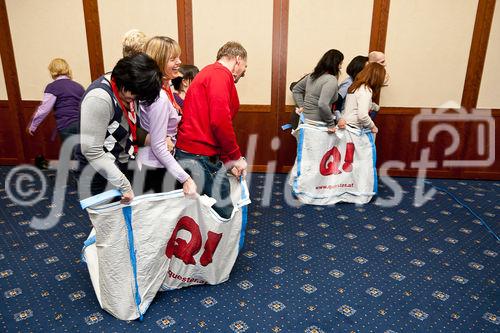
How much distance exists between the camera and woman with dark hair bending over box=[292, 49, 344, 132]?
9.64 ft

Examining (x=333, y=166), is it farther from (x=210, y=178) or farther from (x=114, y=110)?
(x=114, y=110)

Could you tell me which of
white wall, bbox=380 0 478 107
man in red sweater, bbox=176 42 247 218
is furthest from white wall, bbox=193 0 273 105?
man in red sweater, bbox=176 42 247 218

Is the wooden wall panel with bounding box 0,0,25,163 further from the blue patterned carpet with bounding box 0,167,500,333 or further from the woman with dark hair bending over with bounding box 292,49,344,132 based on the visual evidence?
the woman with dark hair bending over with bounding box 292,49,344,132

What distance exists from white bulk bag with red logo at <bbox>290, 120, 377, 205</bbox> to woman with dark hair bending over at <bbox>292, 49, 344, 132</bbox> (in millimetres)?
78

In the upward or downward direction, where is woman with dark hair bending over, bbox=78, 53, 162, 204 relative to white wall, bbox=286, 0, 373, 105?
downward

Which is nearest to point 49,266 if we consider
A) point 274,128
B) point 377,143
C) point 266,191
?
point 266,191

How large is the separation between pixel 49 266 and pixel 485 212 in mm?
3221

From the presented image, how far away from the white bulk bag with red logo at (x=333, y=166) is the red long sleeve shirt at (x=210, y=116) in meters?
1.19

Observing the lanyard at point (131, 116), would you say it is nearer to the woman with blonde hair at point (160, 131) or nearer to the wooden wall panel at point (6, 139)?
the woman with blonde hair at point (160, 131)

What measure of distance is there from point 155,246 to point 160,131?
0.51 meters

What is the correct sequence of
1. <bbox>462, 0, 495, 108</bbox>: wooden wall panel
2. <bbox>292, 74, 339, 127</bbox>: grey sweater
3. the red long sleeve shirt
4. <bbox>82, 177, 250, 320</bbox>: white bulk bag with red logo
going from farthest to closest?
1. <bbox>462, 0, 495, 108</bbox>: wooden wall panel
2. <bbox>292, 74, 339, 127</bbox>: grey sweater
3. the red long sleeve shirt
4. <bbox>82, 177, 250, 320</bbox>: white bulk bag with red logo

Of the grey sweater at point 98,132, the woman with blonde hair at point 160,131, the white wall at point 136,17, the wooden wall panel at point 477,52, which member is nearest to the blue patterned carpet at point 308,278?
the woman with blonde hair at point 160,131

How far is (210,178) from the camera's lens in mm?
1980

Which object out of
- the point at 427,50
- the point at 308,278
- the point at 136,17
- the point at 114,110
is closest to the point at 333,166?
the point at 308,278
